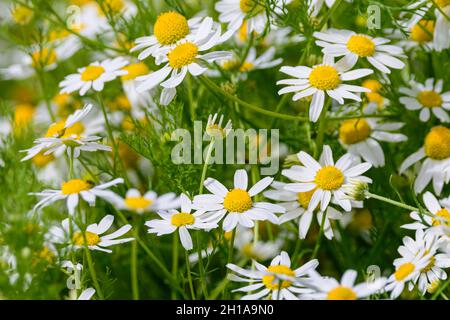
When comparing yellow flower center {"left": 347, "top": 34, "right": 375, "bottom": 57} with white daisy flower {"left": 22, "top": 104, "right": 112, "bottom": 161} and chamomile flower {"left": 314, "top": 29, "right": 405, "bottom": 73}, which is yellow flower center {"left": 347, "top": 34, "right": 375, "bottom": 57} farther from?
white daisy flower {"left": 22, "top": 104, "right": 112, "bottom": 161}

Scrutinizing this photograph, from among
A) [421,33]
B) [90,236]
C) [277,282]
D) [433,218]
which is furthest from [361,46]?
[90,236]

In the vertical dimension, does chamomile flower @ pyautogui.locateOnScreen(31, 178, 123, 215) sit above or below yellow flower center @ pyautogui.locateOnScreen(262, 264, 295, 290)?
above

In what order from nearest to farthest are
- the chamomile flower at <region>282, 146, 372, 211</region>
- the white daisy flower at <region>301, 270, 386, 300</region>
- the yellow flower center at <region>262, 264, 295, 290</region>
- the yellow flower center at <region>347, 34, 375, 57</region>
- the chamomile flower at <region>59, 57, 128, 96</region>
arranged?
1. the white daisy flower at <region>301, 270, 386, 300</region>
2. the yellow flower center at <region>262, 264, 295, 290</region>
3. the chamomile flower at <region>282, 146, 372, 211</region>
4. the yellow flower center at <region>347, 34, 375, 57</region>
5. the chamomile flower at <region>59, 57, 128, 96</region>

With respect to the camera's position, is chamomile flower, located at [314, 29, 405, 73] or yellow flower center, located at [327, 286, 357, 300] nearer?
yellow flower center, located at [327, 286, 357, 300]

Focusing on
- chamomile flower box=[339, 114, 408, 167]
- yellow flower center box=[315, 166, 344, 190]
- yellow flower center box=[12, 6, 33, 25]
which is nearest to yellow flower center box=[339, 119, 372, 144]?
chamomile flower box=[339, 114, 408, 167]

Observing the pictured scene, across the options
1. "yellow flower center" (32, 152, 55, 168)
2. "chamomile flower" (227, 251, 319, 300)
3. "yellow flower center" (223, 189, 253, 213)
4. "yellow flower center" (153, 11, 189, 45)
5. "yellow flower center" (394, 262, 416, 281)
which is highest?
"yellow flower center" (153, 11, 189, 45)
